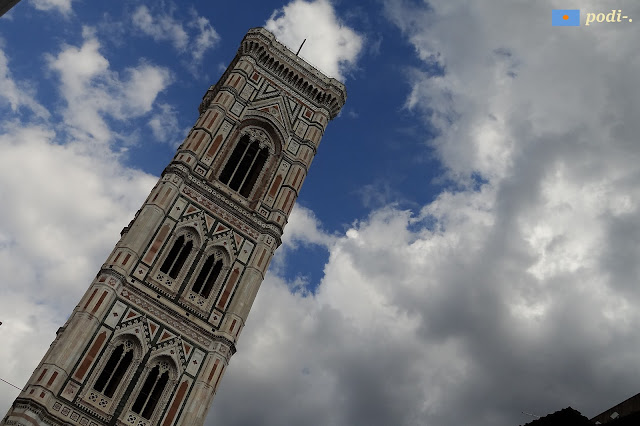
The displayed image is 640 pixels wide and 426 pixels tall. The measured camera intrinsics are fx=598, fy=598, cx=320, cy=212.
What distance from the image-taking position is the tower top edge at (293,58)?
35.4 m

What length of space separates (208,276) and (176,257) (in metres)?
1.60

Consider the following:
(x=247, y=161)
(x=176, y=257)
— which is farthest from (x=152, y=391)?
(x=247, y=161)

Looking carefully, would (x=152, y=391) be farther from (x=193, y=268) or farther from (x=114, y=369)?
(x=193, y=268)

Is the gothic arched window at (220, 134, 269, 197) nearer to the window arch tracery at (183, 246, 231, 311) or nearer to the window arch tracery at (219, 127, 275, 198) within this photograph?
the window arch tracery at (219, 127, 275, 198)

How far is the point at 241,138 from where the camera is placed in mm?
31469

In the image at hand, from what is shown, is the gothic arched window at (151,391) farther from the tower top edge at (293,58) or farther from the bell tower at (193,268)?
the tower top edge at (293,58)

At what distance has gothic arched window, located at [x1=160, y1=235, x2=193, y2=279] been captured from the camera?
992 inches

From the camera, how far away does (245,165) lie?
1211 inches

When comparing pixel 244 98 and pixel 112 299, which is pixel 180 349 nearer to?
pixel 112 299

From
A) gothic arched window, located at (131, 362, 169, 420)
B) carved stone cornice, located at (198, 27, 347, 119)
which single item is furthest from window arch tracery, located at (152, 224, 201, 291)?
carved stone cornice, located at (198, 27, 347, 119)

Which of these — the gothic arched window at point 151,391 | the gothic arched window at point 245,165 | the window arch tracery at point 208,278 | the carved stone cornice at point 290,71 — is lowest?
the gothic arched window at point 151,391

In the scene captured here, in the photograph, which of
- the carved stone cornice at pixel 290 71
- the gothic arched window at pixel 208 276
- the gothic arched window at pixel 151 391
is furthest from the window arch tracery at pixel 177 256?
the carved stone cornice at pixel 290 71

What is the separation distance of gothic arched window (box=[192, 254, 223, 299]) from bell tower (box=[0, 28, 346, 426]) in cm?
5

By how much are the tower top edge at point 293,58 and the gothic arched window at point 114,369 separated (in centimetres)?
1992
